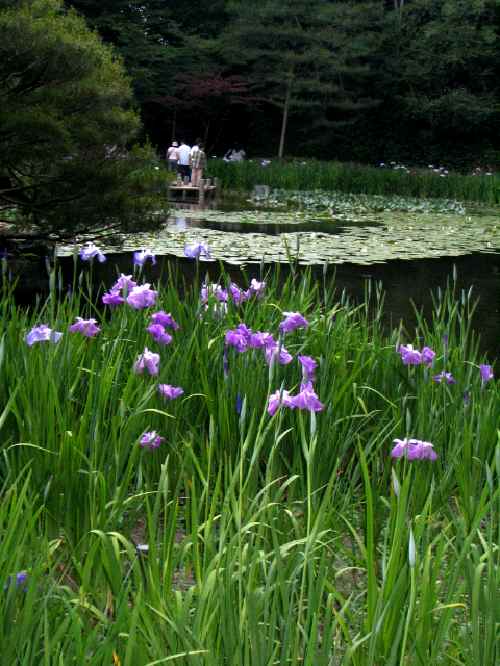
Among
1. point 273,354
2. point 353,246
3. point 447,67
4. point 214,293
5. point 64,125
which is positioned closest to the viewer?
point 273,354

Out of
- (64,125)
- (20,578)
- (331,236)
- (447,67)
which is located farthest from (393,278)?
(447,67)

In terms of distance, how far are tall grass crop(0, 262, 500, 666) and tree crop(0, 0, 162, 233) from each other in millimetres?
3135

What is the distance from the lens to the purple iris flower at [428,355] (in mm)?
2656

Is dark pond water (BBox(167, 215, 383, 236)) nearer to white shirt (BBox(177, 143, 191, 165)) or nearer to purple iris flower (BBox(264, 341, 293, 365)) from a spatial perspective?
white shirt (BBox(177, 143, 191, 165))

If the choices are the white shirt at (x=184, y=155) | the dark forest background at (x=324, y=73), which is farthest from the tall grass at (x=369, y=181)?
the dark forest background at (x=324, y=73)

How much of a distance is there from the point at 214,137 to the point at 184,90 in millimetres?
1966

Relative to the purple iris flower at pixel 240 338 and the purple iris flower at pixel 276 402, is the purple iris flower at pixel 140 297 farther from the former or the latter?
the purple iris flower at pixel 276 402

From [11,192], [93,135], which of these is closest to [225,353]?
[93,135]

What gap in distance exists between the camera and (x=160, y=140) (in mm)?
26219

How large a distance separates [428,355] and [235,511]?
52.6 inches

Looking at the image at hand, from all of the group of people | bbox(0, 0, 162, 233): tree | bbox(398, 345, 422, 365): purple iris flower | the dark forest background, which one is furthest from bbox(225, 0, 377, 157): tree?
bbox(398, 345, 422, 365): purple iris flower

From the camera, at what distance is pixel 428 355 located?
2674 millimetres

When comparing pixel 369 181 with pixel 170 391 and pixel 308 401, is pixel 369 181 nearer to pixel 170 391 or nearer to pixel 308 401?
pixel 170 391

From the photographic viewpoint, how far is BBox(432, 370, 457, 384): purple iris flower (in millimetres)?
2602
